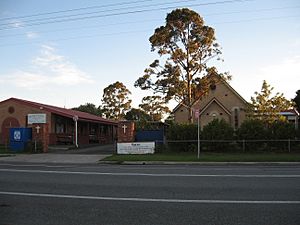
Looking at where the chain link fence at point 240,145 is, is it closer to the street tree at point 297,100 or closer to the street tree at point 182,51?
the street tree at point 182,51

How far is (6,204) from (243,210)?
204 inches

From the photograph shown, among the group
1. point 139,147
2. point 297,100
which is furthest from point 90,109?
point 139,147

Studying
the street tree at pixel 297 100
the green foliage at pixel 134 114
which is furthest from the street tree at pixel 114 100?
the street tree at pixel 297 100

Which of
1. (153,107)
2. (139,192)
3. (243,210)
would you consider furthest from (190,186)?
(153,107)

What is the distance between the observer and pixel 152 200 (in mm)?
7730

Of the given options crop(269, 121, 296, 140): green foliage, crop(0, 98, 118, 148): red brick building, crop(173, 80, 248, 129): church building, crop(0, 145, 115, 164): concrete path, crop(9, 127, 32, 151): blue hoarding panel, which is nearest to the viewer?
crop(0, 145, 115, 164): concrete path

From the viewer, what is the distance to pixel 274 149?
22.8m

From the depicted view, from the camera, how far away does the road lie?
20.2 feet

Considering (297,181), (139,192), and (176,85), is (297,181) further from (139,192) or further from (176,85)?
(176,85)

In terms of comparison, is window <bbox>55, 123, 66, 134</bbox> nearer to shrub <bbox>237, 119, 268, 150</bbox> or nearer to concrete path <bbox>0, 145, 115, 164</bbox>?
concrete path <bbox>0, 145, 115, 164</bbox>

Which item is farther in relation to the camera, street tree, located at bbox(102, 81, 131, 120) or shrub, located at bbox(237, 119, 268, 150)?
street tree, located at bbox(102, 81, 131, 120)

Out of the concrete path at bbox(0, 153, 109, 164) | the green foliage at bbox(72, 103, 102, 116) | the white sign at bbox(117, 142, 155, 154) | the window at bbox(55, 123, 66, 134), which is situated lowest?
the concrete path at bbox(0, 153, 109, 164)

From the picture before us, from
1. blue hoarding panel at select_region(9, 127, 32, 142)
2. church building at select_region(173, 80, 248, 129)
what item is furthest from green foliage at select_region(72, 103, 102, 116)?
blue hoarding panel at select_region(9, 127, 32, 142)

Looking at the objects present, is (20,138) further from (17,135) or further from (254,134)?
(254,134)
